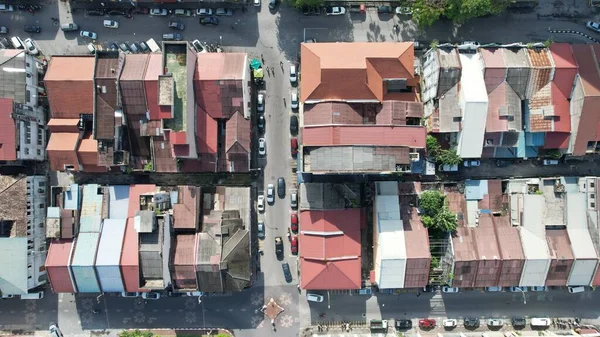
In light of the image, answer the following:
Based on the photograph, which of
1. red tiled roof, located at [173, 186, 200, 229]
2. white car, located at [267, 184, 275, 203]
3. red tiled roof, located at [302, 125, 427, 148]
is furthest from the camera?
white car, located at [267, 184, 275, 203]

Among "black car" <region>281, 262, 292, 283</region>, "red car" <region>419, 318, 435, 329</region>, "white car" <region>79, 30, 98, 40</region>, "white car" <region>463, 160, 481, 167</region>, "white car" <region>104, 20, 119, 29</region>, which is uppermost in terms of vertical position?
"white car" <region>104, 20, 119, 29</region>

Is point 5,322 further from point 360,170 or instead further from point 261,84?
point 360,170

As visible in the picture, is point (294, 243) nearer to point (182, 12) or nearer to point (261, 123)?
point (261, 123)

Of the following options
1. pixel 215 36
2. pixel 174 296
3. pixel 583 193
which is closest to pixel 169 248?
pixel 174 296

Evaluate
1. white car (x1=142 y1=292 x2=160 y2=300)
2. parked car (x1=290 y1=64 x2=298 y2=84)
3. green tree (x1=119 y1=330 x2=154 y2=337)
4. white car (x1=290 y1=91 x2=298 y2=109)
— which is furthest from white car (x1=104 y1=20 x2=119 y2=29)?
green tree (x1=119 y1=330 x2=154 y2=337)

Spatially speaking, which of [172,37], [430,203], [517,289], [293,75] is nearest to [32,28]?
[172,37]

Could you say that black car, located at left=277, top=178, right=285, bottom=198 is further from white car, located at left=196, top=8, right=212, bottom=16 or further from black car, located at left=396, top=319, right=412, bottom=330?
white car, located at left=196, top=8, right=212, bottom=16

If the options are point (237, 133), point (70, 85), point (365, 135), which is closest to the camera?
point (365, 135)
